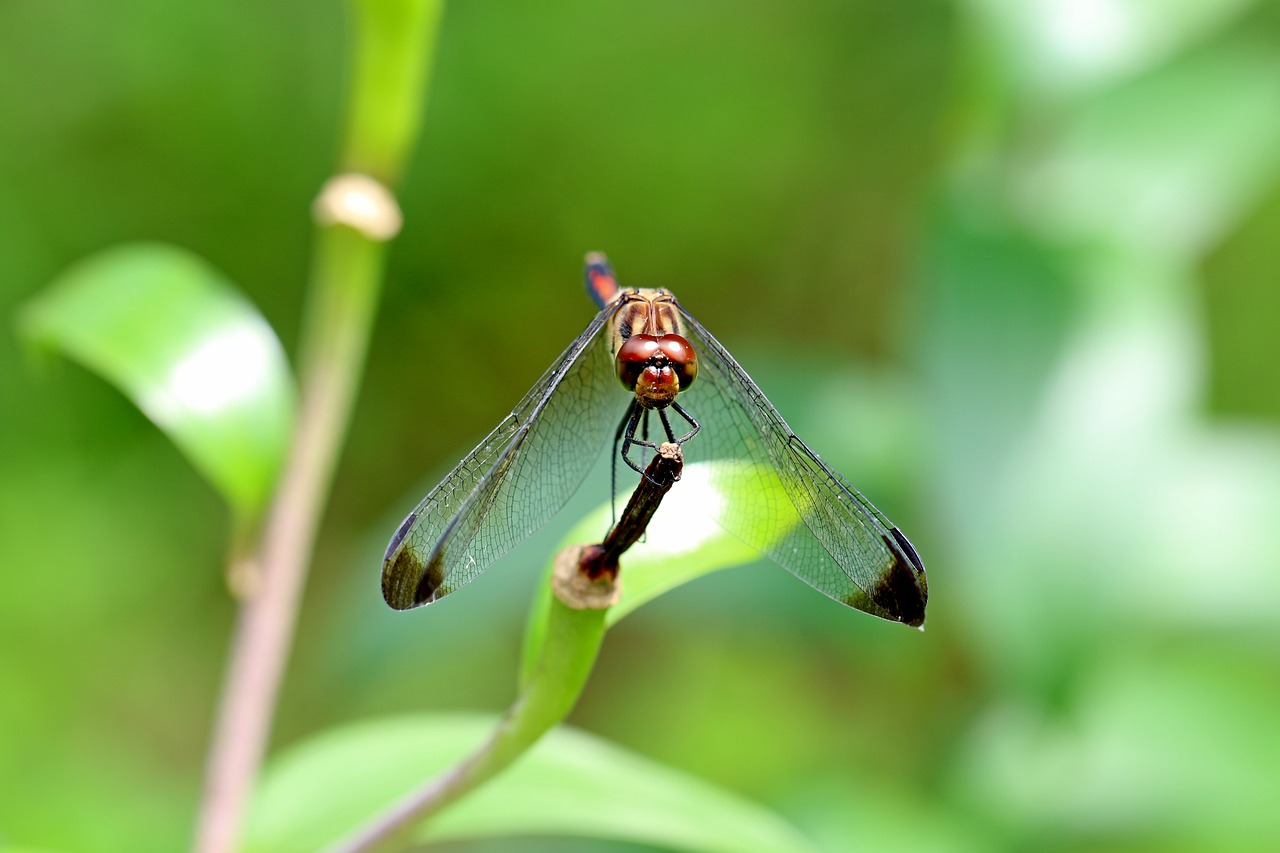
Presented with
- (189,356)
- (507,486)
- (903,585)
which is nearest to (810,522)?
(903,585)

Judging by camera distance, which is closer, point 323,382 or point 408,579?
point 408,579

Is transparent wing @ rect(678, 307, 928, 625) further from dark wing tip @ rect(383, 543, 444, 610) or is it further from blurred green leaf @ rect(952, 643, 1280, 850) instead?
blurred green leaf @ rect(952, 643, 1280, 850)

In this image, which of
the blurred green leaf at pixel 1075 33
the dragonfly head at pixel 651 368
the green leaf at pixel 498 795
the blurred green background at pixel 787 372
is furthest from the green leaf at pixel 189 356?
the blurred green leaf at pixel 1075 33

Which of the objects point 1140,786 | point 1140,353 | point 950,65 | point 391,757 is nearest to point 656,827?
point 391,757

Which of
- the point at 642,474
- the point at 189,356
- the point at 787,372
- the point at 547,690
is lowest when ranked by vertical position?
the point at 547,690

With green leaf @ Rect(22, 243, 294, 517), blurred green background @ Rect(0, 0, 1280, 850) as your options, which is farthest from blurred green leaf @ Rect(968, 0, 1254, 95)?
green leaf @ Rect(22, 243, 294, 517)

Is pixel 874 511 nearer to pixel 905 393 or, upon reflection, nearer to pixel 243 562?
pixel 243 562

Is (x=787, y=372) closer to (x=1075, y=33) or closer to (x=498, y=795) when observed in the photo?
(x=1075, y=33)
